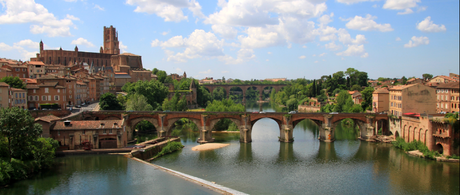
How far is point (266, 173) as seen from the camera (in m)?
33.4

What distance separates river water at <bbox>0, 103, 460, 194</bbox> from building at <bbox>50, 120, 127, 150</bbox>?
2418 mm

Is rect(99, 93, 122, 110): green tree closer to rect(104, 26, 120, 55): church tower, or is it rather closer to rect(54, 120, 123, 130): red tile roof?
rect(54, 120, 123, 130): red tile roof

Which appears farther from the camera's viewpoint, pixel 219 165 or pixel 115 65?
pixel 115 65

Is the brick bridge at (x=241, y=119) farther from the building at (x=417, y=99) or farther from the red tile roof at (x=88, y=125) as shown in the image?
the red tile roof at (x=88, y=125)

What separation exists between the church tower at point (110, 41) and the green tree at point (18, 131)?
9287 centimetres

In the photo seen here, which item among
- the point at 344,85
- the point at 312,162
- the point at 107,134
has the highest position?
the point at 344,85

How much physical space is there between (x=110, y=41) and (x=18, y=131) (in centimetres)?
9511

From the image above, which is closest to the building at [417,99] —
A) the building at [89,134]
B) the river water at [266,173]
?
the river water at [266,173]

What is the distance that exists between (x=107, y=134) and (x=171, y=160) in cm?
738

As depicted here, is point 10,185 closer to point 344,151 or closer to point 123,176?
point 123,176

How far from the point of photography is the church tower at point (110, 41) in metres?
120

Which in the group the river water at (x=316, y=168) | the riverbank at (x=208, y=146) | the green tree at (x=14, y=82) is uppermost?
the green tree at (x=14, y=82)

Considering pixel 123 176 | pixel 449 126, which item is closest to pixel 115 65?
pixel 123 176

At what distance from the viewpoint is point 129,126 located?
48.9m
